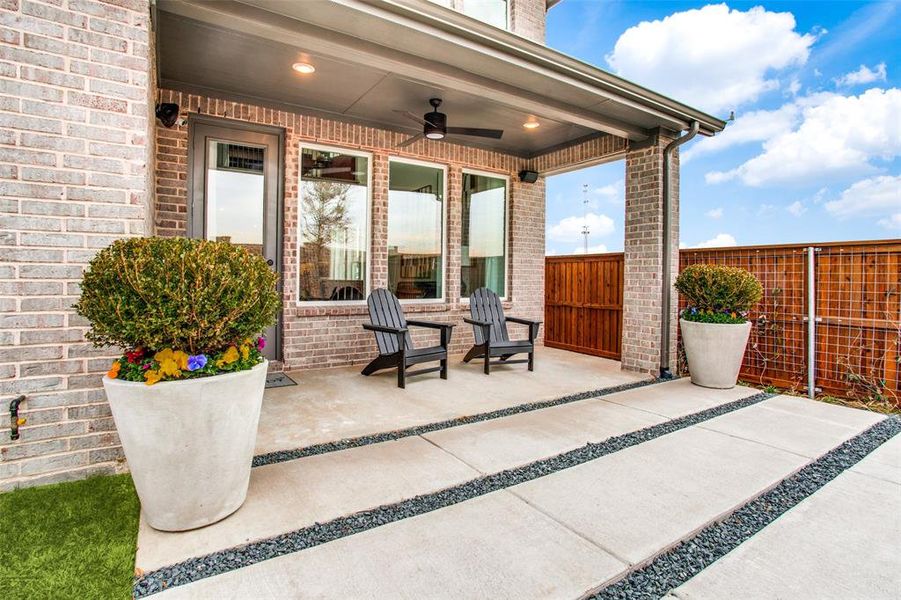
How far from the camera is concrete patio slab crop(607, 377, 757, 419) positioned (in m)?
3.77

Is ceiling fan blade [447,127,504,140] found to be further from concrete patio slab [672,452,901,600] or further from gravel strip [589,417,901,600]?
concrete patio slab [672,452,901,600]

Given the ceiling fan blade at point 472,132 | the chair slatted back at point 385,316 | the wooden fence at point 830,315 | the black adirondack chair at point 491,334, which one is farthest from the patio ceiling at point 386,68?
the black adirondack chair at point 491,334

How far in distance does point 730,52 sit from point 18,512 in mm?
9759

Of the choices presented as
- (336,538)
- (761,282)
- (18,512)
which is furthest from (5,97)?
(761,282)

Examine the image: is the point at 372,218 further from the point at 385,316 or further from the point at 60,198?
the point at 60,198

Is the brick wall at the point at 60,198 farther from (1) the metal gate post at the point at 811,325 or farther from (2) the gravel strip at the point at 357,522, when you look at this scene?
(1) the metal gate post at the point at 811,325

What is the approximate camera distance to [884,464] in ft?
8.87

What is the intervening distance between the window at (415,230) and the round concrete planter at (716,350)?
3136mm

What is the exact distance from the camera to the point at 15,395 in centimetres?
212

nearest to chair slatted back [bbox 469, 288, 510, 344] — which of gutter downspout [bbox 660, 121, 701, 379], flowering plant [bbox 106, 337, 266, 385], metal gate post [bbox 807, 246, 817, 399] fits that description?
gutter downspout [bbox 660, 121, 701, 379]

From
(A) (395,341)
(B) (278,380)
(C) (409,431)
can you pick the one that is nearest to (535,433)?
(C) (409,431)

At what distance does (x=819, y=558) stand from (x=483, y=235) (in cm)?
536

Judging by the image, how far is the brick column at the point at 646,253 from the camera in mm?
5051

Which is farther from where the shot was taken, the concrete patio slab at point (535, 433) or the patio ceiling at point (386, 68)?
the patio ceiling at point (386, 68)
